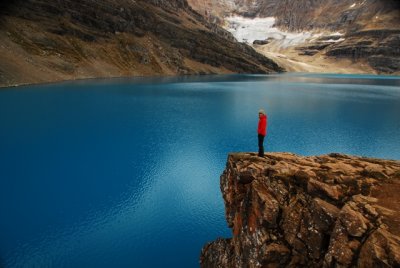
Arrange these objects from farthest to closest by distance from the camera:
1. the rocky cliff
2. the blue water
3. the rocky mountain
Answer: the rocky mountain → the blue water → the rocky cliff

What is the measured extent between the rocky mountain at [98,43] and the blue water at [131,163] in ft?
122

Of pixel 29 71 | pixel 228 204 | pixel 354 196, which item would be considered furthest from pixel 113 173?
pixel 29 71

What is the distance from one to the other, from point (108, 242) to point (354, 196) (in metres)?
15.1

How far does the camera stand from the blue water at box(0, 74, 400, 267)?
65.5 feet

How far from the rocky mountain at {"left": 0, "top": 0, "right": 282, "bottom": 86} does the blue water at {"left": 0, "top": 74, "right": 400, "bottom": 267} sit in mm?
37301

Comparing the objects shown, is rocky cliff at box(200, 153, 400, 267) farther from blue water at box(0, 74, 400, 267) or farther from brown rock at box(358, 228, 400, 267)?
blue water at box(0, 74, 400, 267)

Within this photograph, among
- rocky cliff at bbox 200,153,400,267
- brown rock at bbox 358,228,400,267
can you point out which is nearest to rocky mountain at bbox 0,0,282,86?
rocky cliff at bbox 200,153,400,267

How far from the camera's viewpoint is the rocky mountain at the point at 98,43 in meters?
104

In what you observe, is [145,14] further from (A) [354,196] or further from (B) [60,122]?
(A) [354,196]

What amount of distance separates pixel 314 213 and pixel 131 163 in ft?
82.2

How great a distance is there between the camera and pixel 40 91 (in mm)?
79750

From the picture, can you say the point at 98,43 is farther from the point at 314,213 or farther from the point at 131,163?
the point at 314,213

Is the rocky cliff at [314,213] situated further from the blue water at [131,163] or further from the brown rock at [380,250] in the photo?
the blue water at [131,163]

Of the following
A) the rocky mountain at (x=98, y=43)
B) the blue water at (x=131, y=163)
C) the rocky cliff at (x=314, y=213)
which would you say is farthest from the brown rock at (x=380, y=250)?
the rocky mountain at (x=98, y=43)
